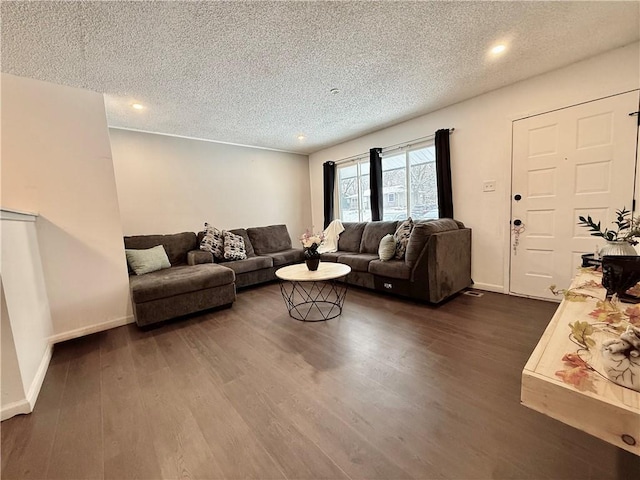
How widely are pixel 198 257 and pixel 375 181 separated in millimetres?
2981

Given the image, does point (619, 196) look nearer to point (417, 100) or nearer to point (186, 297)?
point (417, 100)

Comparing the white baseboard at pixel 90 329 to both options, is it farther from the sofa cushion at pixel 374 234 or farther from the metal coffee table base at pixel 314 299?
the sofa cushion at pixel 374 234

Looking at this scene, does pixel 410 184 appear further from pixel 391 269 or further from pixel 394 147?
pixel 391 269

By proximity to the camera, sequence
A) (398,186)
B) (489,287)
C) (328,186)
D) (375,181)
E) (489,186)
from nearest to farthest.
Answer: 1. (489,186)
2. (489,287)
3. (398,186)
4. (375,181)
5. (328,186)

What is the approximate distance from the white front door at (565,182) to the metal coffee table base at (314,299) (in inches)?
83.6

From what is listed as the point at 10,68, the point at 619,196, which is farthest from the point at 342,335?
the point at 10,68

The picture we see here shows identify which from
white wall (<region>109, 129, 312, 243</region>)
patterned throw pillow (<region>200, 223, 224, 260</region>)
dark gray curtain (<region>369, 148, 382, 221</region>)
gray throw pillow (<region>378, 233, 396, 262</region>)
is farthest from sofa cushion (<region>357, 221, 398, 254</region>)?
patterned throw pillow (<region>200, 223, 224, 260</region>)

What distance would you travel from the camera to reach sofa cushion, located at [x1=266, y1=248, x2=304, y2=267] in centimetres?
430

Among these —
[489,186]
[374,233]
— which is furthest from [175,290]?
[489,186]

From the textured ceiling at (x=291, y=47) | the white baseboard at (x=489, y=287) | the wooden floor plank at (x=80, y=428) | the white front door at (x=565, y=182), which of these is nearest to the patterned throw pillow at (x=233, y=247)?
the textured ceiling at (x=291, y=47)

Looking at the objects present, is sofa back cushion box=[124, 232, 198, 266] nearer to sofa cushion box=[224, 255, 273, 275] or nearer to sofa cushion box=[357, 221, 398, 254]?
sofa cushion box=[224, 255, 273, 275]

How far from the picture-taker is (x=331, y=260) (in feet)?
13.3

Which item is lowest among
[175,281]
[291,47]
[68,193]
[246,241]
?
[175,281]

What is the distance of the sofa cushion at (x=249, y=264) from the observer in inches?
148
